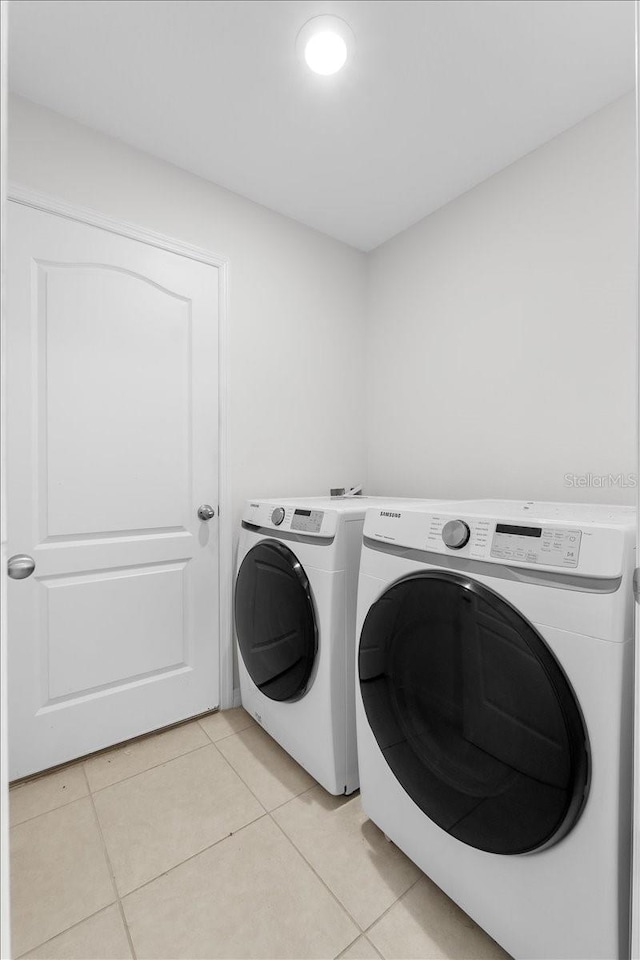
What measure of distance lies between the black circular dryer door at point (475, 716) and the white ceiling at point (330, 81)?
154cm

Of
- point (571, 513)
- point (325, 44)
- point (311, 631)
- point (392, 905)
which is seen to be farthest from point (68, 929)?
point (325, 44)

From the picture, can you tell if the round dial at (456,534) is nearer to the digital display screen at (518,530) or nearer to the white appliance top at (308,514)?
the digital display screen at (518,530)

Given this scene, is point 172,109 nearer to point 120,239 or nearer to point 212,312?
point 120,239

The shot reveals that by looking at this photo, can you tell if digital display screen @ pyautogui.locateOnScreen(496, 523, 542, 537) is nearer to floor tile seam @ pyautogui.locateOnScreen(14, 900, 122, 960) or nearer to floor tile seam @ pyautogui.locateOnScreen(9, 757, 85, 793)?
floor tile seam @ pyautogui.locateOnScreen(14, 900, 122, 960)

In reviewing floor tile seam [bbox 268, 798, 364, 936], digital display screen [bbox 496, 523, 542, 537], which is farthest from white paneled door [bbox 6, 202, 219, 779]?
digital display screen [bbox 496, 523, 542, 537]

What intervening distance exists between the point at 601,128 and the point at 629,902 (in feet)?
7.01

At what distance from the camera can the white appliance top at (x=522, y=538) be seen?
755mm

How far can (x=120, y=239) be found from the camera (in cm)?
165

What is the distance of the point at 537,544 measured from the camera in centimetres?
84

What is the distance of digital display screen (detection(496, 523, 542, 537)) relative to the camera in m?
0.86

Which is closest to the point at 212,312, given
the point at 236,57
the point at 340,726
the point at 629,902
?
the point at 236,57

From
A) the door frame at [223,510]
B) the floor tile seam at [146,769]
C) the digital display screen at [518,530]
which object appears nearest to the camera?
the digital display screen at [518,530]

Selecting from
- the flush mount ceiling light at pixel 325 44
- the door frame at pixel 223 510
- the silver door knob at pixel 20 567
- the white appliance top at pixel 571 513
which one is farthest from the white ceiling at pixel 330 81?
the silver door knob at pixel 20 567

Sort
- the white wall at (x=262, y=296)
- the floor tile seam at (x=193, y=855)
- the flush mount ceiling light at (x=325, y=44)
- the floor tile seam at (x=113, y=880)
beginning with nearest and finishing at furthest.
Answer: the floor tile seam at (x=113, y=880), the floor tile seam at (x=193, y=855), the flush mount ceiling light at (x=325, y=44), the white wall at (x=262, y=296)
